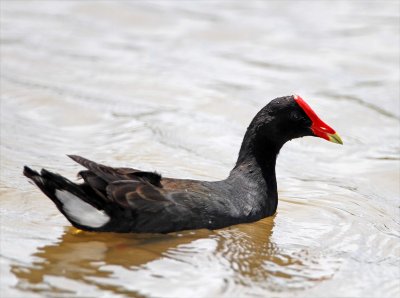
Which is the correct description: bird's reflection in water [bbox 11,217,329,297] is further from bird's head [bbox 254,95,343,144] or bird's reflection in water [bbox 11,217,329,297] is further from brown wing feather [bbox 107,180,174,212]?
bird's head [bbox 254,95,343,144]

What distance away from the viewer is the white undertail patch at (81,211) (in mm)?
6438

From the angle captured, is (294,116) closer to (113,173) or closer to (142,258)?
(113,173)

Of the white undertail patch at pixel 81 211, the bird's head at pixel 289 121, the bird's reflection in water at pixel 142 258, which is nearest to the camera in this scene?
the bird's reflection in water at pixel 142 258

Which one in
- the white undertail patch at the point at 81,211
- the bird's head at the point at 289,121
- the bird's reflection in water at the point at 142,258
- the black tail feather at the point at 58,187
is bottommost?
the bird's reflection in water at the point at 142,258

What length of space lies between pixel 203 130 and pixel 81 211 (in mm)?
3956

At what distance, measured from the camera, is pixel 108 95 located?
11.4m

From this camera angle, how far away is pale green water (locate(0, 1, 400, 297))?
629 cm

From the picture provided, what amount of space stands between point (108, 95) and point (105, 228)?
4927 mm

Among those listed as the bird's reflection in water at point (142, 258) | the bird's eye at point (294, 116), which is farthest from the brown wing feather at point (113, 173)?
the bird's eye at point (294, 116)

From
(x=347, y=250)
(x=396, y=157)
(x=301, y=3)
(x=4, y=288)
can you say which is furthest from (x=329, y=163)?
(x=301, y=3)

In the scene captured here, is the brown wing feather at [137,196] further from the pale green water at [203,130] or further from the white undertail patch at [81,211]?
the pale green water at [203,130]

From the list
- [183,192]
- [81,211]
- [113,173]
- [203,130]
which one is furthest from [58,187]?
[203,130]

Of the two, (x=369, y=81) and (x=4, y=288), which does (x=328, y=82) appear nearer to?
(x=369, y=81)

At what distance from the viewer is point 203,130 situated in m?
10.3
